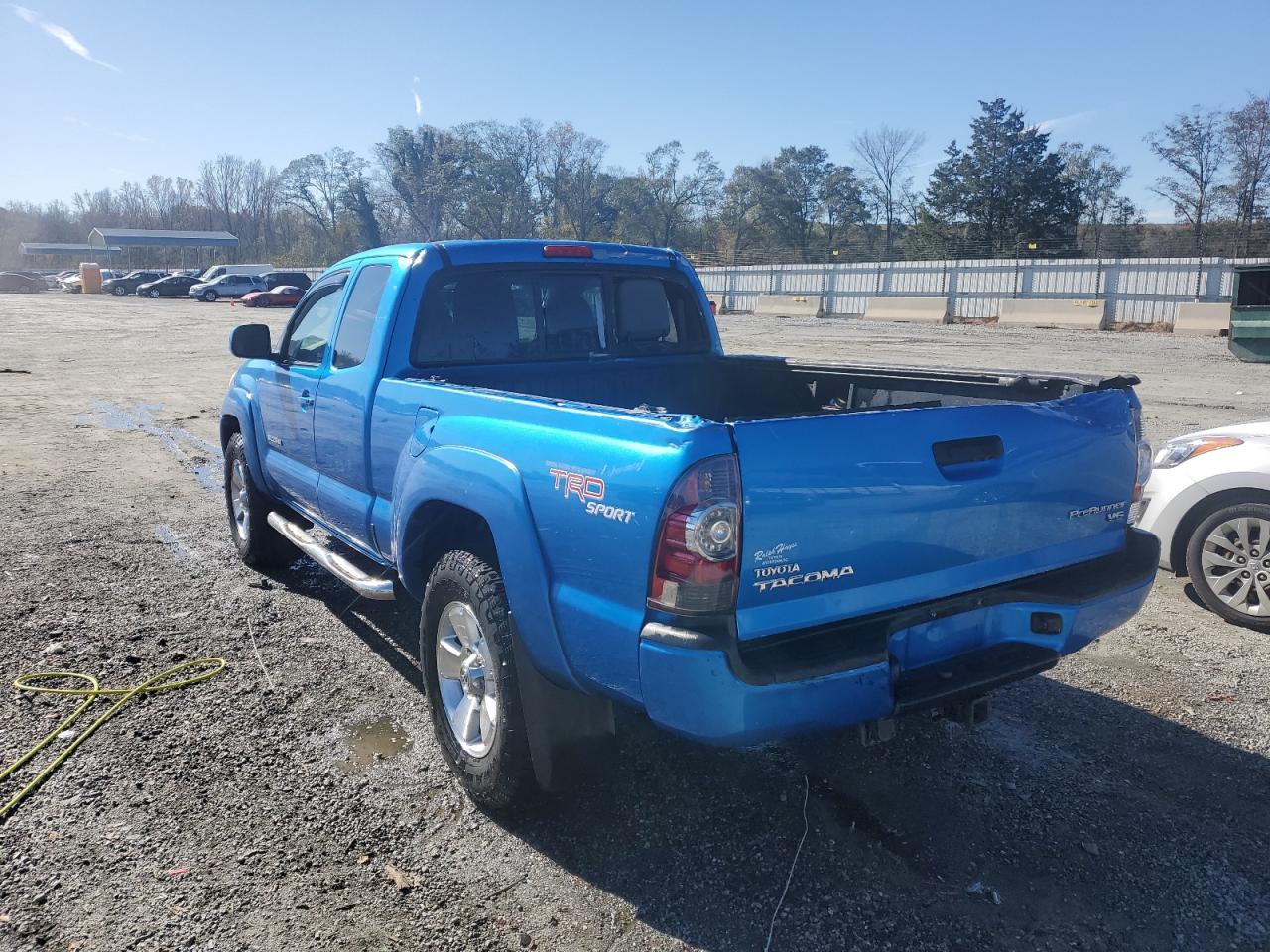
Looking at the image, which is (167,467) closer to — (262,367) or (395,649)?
(262,367)

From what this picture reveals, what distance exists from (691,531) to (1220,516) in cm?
409

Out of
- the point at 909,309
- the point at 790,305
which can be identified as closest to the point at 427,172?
the point at 790,305

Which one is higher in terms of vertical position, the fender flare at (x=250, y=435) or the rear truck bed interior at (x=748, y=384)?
the rear truck bed interior at (x=748, y=384)

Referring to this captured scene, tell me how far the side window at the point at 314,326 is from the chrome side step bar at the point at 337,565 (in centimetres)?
94

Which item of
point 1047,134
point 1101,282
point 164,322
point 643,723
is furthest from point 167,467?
point 1047,134

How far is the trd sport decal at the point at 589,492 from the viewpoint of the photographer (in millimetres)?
2656

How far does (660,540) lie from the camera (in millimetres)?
2557

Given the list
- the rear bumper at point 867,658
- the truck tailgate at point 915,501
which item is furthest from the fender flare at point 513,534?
the truck tailgate at point 915,501

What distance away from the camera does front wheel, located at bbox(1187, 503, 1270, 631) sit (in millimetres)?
5102

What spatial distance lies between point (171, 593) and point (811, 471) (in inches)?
185

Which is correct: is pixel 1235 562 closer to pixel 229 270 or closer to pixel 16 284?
pixel 229 270

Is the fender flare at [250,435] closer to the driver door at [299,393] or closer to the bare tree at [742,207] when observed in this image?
the driver door at [299,393]

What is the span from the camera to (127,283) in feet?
206

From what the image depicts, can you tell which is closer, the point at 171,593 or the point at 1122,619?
the point at 1122,619
